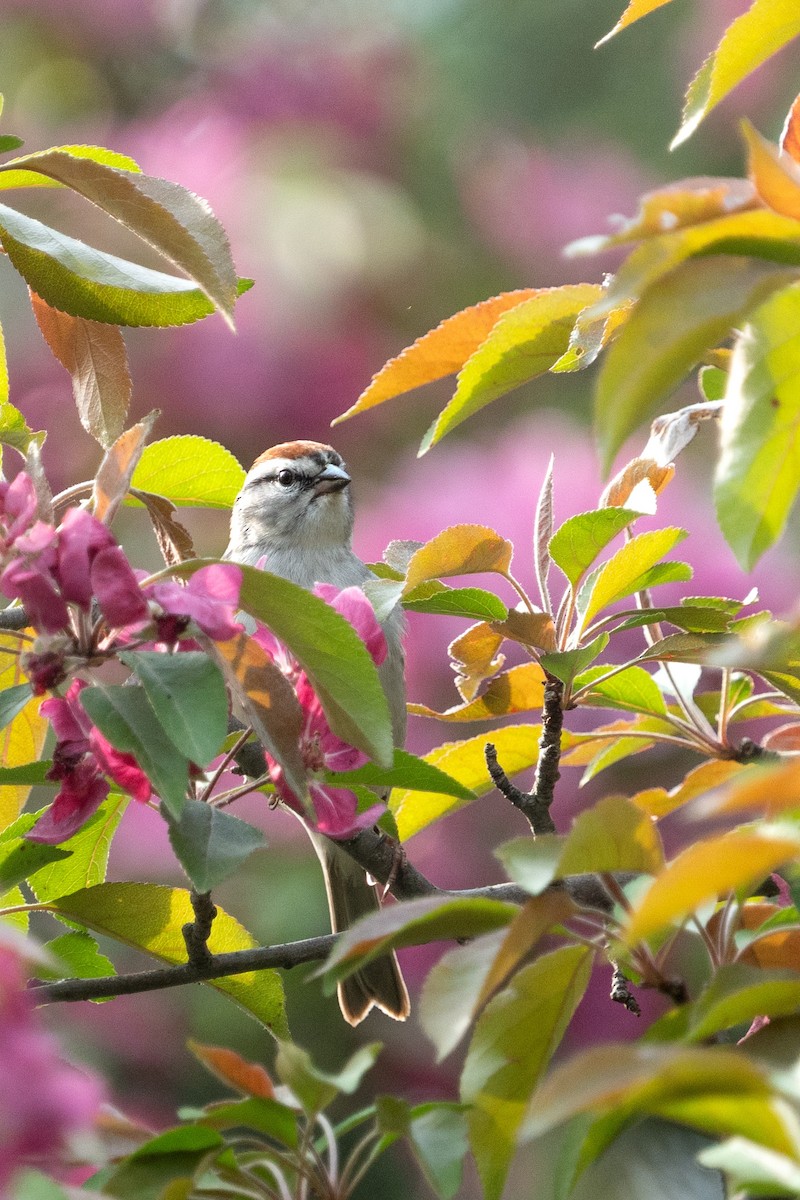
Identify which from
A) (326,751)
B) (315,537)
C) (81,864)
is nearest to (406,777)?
(326,751)

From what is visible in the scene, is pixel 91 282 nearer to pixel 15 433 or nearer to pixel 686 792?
pixel 15 433

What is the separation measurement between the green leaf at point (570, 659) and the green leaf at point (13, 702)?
0.55m

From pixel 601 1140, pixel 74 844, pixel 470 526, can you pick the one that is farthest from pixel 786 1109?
pixel 74 844

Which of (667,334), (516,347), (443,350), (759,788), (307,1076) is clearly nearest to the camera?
(759,788)

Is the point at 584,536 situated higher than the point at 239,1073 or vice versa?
the point at 584,536

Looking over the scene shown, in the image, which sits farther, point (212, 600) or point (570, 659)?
point (570, 659)

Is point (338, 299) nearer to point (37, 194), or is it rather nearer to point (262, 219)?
point (262, 219)

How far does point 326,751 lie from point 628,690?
507 mm

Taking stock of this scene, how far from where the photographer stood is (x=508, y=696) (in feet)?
6.16

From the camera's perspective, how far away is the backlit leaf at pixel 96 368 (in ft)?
5.61

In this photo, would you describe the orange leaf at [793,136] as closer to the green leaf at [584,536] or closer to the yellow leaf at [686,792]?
the green leaf at [584,536]

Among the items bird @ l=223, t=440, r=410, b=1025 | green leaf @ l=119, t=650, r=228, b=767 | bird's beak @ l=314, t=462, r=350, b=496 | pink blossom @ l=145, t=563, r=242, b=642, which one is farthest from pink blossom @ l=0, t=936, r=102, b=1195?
bird's beak @ l=314, t=462, r=350, b=496

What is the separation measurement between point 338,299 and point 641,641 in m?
2.05

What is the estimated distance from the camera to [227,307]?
143 cm
